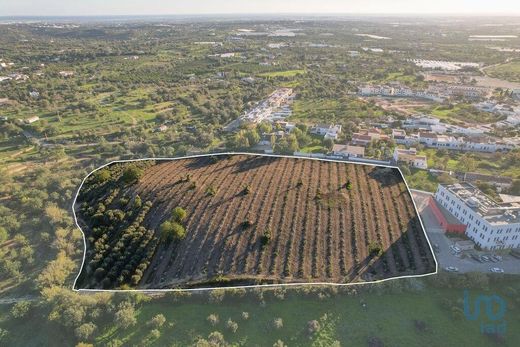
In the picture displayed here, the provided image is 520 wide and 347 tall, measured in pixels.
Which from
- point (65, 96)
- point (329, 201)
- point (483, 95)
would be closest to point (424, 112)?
point (483, 95)

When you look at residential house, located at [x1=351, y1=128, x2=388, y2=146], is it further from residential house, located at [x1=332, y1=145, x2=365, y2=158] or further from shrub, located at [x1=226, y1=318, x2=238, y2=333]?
shrub, located at [x1=226, y1=318, x2=238, y2=333]

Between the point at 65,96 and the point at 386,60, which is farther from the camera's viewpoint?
the point at 386,60

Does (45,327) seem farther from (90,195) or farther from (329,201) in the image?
(329,201)

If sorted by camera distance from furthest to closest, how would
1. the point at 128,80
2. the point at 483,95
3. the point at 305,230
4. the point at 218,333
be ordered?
the point at 128,80, the point at 483,95, the point at 218,333, the point at 305,230

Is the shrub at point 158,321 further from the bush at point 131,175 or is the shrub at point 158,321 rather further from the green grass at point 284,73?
the green grass at point 284,73

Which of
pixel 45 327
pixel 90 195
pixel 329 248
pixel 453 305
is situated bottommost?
pixel 45 327

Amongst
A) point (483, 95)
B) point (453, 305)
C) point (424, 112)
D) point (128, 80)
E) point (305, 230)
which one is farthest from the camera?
point (128, 80)
